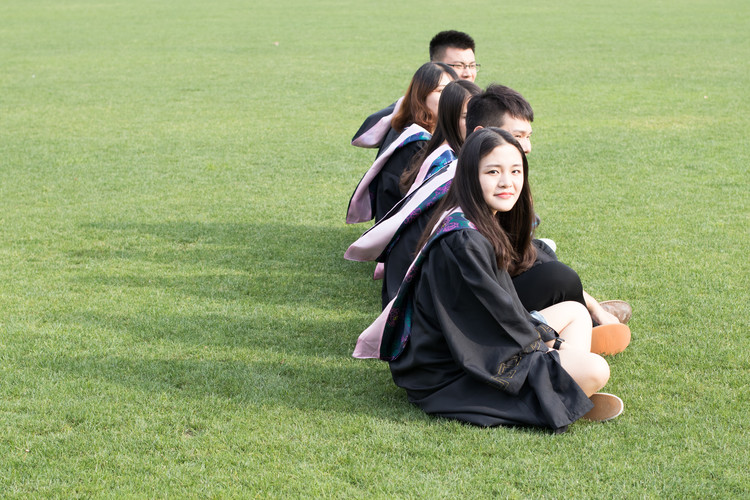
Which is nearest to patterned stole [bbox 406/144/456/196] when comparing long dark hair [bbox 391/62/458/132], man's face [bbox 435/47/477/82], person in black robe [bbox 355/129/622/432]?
long dark hair [bbox 391/62/458/132]

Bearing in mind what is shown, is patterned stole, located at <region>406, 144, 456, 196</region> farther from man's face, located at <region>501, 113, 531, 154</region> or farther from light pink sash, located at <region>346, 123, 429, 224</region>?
light pink sash, located at <region>346, 123, 429, 224</region>

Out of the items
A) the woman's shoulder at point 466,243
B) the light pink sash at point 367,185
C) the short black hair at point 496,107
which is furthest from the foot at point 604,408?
the light pink sash at point 367,185

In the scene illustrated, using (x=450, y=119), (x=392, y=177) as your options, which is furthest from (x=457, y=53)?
(x=450, y=119)

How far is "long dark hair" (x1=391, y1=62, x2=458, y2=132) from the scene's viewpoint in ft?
16.9

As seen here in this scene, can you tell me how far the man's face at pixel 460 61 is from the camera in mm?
6160

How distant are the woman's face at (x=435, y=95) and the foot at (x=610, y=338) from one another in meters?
1.73

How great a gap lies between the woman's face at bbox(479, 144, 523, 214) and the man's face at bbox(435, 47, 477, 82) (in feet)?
8.83

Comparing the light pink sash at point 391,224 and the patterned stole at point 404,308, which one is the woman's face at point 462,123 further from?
the patterned stole at point 404,308

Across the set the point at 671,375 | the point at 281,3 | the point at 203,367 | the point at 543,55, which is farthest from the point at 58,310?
the point at 281,3

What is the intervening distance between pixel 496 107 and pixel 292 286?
190 centimetres

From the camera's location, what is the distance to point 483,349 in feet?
11.4

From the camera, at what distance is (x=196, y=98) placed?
1251 cm

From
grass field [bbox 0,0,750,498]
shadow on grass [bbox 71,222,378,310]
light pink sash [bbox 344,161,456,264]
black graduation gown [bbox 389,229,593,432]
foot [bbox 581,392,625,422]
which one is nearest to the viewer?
grass field [bbox 0,0,750,498]

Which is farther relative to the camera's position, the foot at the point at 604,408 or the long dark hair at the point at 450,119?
the long dark hair at the point at 450,119
